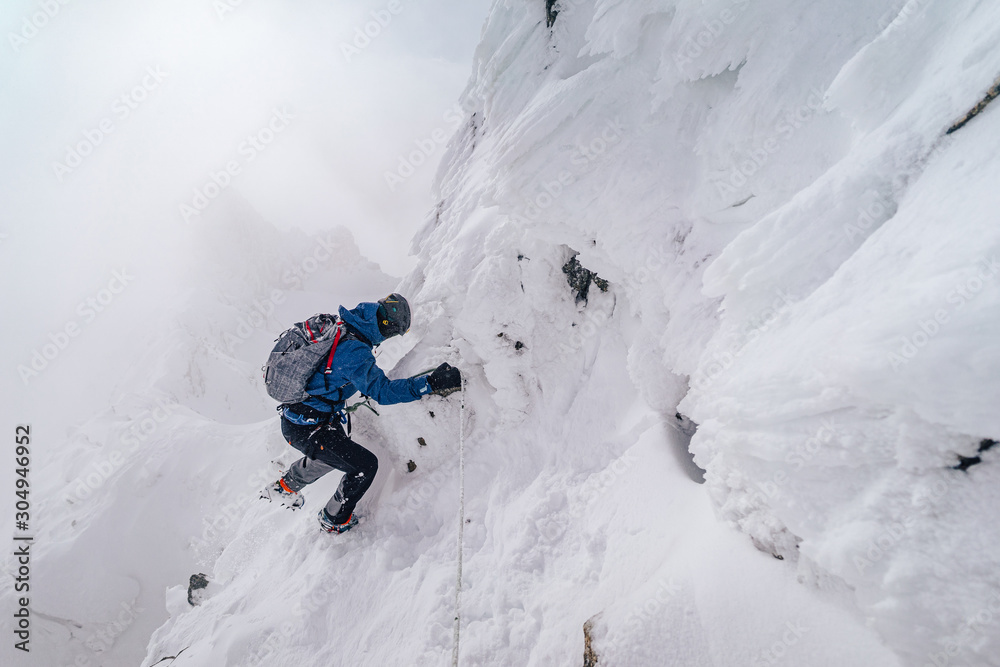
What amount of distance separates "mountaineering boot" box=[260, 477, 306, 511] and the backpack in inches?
67.7

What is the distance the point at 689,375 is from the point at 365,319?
146 inches

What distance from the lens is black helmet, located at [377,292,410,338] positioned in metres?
4.85

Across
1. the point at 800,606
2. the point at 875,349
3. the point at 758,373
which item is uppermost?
the point at 875,349

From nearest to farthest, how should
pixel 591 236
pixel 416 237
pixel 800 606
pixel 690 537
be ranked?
1. pixel 800 606
2. pixel 690 537
3. pixel 591 236
4. pixel 416 237

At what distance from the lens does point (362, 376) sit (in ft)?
14.9

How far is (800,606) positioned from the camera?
7.19ft

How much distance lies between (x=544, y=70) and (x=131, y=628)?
59.4 ft

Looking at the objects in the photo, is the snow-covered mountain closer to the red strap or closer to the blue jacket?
the blue jacket

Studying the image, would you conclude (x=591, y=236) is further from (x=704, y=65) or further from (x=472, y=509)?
(x=472, y=509)

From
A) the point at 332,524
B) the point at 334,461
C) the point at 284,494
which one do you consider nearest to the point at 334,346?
the point at 334,461

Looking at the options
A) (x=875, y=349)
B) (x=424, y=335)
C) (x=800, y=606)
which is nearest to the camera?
(x=875, y=349)

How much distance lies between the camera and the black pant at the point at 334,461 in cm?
507

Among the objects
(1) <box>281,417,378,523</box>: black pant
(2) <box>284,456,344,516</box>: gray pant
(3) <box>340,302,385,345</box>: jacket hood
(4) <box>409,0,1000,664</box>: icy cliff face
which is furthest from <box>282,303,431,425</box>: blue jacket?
(4) <box>409,0,1000,664</box>: icy cliff face

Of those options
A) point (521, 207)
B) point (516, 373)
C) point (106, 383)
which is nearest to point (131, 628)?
point (516, 373)
